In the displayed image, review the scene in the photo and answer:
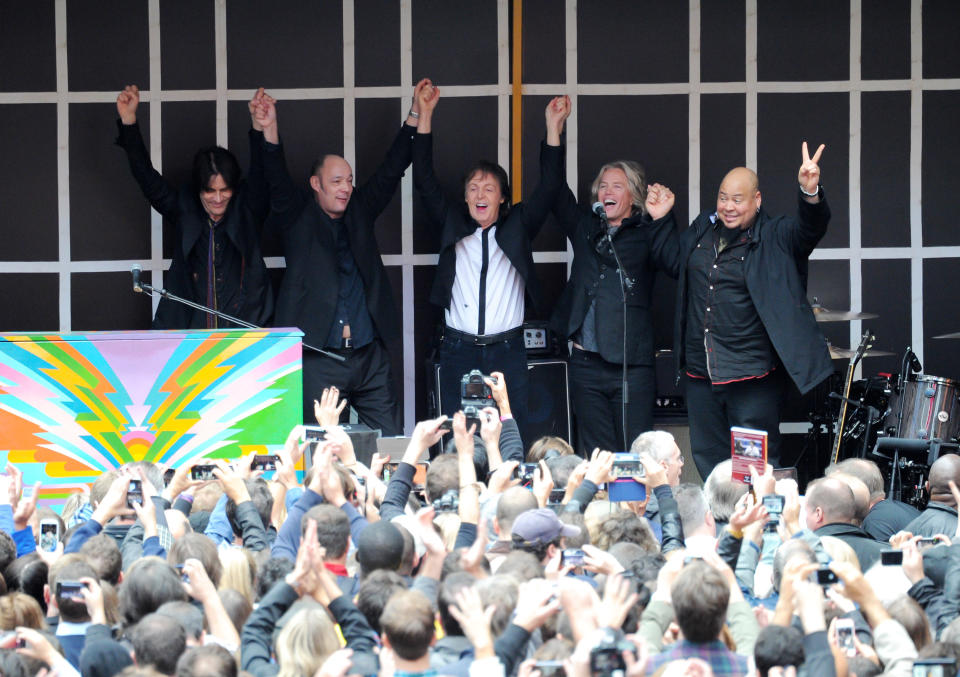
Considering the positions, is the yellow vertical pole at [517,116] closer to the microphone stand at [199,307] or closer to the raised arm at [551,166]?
the raised arm at [551,166]

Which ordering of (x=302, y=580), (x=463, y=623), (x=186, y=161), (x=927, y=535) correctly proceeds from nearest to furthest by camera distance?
(x=463, y=623) → (x=302, y=580) → (x=927, y=535) → (x=186, y=161)

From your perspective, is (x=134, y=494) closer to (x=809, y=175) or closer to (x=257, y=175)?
(x=257, y=175)

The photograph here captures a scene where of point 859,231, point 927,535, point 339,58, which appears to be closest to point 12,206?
point 339,58

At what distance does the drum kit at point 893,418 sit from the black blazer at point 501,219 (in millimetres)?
1722

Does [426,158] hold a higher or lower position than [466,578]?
higher

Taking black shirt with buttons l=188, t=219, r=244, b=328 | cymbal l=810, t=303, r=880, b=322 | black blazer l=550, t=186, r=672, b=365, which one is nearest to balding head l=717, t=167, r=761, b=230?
black blazer l=550, t=186, r=672, b=365

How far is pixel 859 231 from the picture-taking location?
8.93 meters

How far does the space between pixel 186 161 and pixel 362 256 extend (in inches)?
54.3

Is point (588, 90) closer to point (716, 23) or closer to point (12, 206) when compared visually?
point (716, 23)

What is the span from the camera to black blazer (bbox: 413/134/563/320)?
8047mm

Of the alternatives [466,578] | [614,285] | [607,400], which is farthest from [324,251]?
[466,578]

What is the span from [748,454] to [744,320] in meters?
2.31

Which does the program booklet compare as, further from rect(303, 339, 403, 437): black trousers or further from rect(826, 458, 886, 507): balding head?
rect(303, 339, 403, 437): black trousers

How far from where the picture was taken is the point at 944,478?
5590 millimetres
